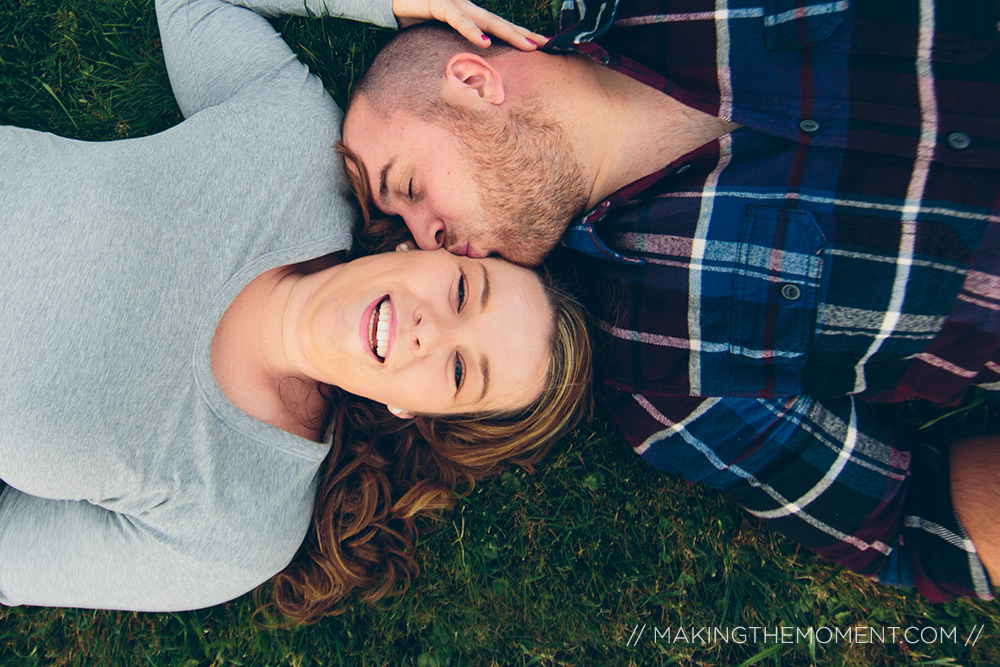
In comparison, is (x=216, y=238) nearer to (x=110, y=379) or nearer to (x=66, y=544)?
(x=110, y=379)

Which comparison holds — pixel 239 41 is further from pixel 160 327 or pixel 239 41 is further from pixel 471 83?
pixel 160 327

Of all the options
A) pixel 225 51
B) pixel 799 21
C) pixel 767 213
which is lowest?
pixel 767 213

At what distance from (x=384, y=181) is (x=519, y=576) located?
2.38 metres

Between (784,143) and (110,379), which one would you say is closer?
(110,379)

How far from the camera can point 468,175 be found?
110 inches

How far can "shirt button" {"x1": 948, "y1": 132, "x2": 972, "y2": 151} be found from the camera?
2496mm

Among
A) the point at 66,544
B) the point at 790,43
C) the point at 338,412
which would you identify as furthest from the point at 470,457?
the point at 790,43

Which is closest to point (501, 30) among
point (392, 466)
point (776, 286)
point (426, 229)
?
point (426, 229)


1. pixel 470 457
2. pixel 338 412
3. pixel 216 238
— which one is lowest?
pixel 470 457

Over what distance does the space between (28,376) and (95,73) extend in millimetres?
2145

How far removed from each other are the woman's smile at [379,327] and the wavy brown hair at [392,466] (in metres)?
0.63

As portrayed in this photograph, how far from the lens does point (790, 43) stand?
8.61 ft

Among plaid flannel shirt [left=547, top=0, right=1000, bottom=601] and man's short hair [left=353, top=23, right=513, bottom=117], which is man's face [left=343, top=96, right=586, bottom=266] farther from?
plaid flannel shirt [left=547, top=0, right=1000, bottom=601]

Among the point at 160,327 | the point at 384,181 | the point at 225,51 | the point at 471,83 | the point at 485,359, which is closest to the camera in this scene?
the point at 160,327
